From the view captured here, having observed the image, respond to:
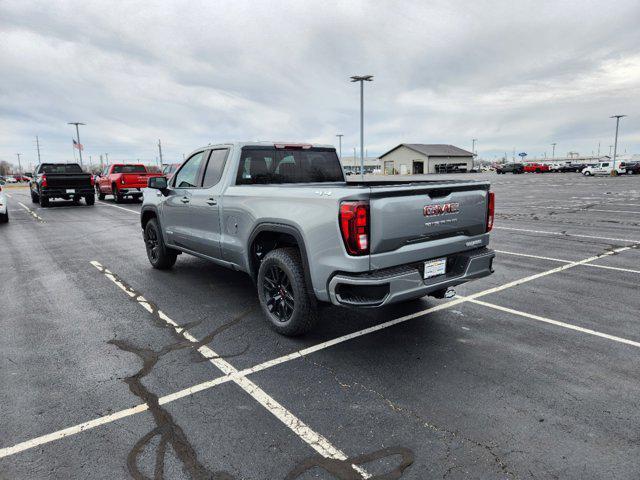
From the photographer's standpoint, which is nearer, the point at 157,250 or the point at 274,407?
the point at 274,407

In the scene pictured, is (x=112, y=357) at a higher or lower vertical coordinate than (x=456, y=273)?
lower

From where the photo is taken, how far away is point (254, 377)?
3.53 meters

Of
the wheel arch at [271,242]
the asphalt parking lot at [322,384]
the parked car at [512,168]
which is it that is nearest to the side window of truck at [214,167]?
the wheel arch at [271,242]

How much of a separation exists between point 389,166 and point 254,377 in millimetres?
86442

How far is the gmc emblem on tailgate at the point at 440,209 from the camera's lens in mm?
3828

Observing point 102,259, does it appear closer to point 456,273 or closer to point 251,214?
point 251,214

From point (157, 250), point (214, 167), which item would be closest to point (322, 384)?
point (214, 167)

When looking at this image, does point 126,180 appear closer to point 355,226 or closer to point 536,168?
point 355,226

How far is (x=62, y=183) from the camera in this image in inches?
765

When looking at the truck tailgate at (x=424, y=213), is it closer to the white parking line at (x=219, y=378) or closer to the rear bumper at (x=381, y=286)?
the rear bumper at (x=381, y=286)

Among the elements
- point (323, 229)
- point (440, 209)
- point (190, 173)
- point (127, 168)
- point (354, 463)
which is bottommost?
point (354, 463)

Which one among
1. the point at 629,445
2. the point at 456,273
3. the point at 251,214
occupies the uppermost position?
the point at 251,214

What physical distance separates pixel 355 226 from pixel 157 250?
4767 mm

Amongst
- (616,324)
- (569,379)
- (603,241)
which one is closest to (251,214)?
(569,379)
